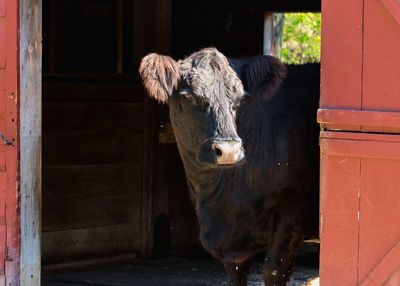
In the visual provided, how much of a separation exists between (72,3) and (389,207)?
211 inches

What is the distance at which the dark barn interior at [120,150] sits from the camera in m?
6.79

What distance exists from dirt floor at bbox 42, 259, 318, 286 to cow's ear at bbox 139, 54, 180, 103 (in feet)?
7.98

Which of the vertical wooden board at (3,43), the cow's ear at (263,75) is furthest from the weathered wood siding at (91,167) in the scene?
the cow's ear at (263,75)

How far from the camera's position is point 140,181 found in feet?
24.2

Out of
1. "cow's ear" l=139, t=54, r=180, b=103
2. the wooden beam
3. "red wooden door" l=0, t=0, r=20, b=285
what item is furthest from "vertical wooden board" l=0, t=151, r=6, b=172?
"cow's ear" l=139, t=54, r=180, b=103

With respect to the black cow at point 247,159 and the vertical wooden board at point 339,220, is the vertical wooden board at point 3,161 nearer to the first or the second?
the black cow at point 247,159

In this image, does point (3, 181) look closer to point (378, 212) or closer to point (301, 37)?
point (378, 212)

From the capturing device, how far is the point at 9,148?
4527mm

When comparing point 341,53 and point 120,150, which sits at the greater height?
point 341,53

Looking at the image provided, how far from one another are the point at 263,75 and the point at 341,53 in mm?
1221

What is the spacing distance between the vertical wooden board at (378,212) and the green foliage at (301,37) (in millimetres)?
13726

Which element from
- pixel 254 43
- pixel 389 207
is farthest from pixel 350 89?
pixel 254 43

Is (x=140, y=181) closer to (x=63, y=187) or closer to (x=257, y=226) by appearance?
(x=63, y=187)

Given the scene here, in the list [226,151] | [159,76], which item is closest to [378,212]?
[226,151]
